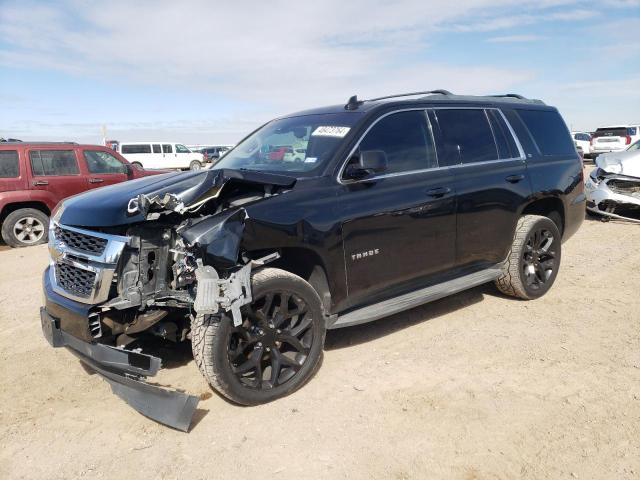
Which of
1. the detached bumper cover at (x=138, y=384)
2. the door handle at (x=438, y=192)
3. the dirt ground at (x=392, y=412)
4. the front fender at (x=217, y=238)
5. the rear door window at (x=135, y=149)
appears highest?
the rear door window at (x=135, y=149)

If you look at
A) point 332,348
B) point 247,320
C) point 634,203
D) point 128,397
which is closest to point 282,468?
point 247,320

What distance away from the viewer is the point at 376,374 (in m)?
3.60

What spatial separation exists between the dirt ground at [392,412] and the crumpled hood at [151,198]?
1.26m

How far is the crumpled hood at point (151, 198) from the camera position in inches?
114

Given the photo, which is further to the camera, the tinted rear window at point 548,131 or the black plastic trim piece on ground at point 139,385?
the tinted rear window at point 548,131

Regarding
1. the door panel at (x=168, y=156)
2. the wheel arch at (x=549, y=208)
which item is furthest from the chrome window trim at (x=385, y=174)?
the door panel at (x=168, y=156)

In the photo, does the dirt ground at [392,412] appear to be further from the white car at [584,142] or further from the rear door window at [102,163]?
the white car at [584,142]

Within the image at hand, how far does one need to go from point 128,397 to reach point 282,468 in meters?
1.09

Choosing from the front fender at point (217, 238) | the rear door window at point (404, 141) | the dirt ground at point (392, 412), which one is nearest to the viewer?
the dirt ground at point (392, 412)

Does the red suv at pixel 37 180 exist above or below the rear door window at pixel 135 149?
below

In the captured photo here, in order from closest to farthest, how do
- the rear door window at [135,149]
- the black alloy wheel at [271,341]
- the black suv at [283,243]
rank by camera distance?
the black suv at [283,243]
the black alloy wheel at [271,341]
the rear door window at [135,149]

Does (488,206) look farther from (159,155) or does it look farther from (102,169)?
(159,155)

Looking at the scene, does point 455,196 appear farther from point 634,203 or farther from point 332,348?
point 634,203

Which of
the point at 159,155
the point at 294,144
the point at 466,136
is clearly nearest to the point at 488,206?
the point at 466,136
